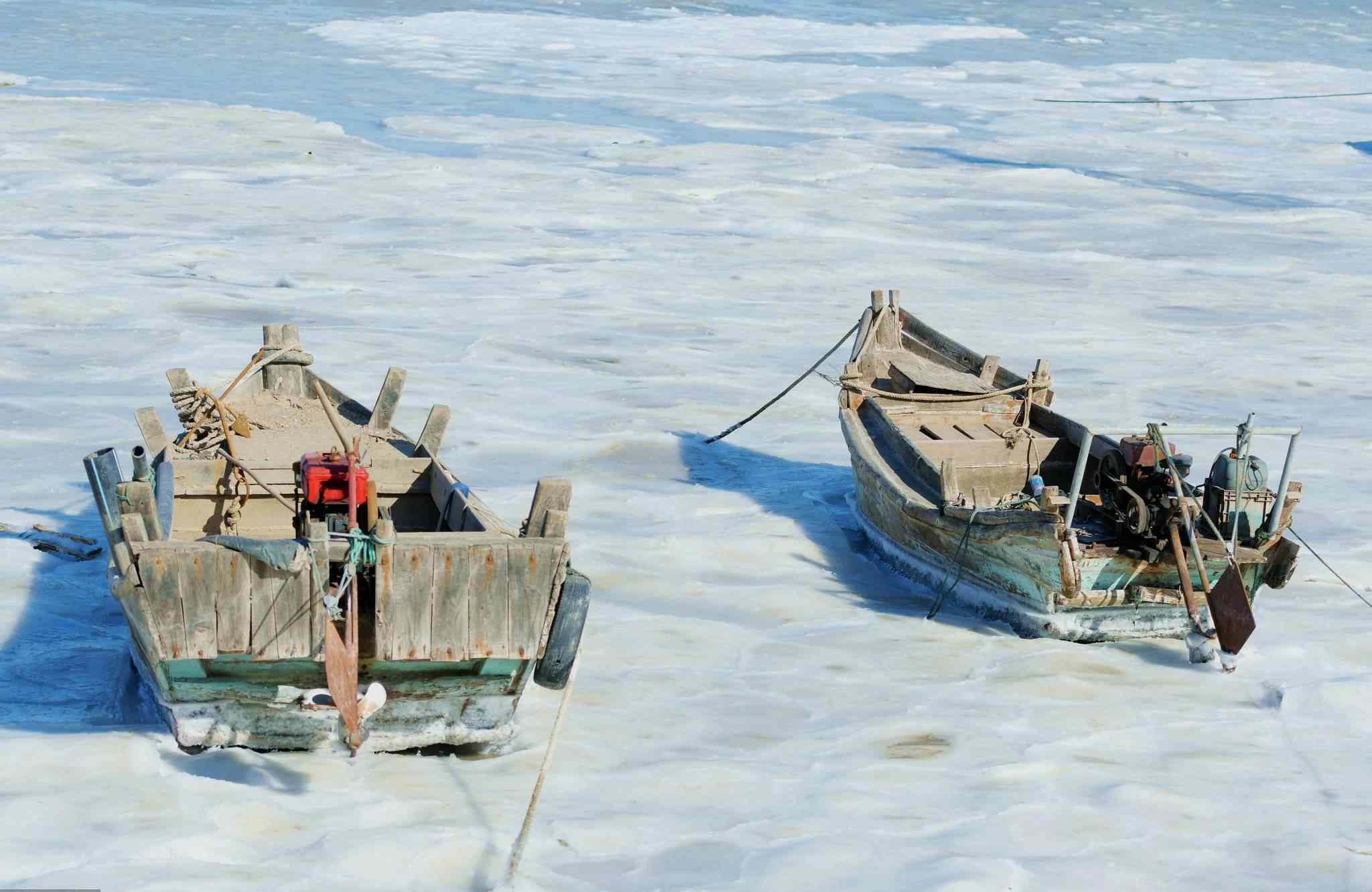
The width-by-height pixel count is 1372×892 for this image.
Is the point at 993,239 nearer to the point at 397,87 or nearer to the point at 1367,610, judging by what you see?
the point at 1367,610

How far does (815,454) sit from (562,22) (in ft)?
124

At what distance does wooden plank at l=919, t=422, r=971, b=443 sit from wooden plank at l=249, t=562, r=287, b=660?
5.57 m

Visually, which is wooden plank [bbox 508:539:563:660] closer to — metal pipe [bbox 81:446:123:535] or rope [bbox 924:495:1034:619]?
metal pipe [bbox 81:446:123:535]

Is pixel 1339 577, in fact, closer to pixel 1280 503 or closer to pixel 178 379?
pixel 1280 503

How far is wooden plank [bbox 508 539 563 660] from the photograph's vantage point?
6168mm

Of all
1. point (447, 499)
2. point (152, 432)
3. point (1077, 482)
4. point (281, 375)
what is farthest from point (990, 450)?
point (152, 432)

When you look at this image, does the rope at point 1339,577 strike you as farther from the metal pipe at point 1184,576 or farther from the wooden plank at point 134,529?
the wooden plank at point 134,529

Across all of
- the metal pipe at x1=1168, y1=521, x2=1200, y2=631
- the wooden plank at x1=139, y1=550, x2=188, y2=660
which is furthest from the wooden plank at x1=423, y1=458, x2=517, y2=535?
the metal pipe at x1=1168, y1=521, x2=1200, y2=631

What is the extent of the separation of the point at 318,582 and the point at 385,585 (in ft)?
0.87

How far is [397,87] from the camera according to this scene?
33219 millimetres

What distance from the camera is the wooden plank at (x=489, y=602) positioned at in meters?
6.14

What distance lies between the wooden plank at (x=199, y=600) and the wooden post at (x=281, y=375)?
151 inches

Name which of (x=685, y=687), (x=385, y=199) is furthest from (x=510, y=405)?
(x=385, y=199)

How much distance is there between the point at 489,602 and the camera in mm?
6199
